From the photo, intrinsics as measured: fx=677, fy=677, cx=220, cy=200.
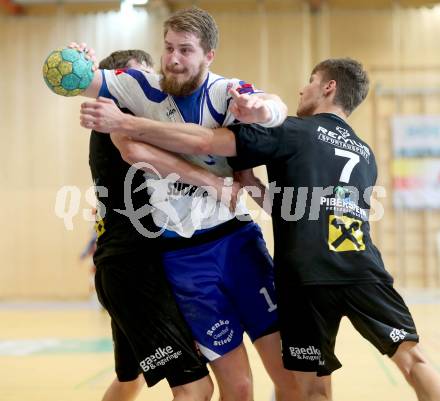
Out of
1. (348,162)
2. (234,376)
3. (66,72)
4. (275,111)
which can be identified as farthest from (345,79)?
(234,376)

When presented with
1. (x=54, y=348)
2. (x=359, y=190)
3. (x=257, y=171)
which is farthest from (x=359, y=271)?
(x=257, y=171)

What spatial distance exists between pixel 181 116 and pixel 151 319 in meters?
1.15

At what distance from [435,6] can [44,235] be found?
32.9 feet

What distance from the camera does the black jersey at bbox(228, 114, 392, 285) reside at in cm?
370

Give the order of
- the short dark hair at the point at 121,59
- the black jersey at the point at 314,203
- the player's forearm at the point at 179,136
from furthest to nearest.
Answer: the short dark hair at the point at 121,59, the black jersey at the point at 314,203, the player's forearm at the point at 179,136

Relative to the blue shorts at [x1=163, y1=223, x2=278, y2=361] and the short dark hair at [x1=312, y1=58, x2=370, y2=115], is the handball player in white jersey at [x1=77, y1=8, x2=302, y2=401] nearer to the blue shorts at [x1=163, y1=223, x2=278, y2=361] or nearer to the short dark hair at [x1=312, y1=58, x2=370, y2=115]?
the blue shorts at [x1=163, y1=223, x2=278, y2=361]

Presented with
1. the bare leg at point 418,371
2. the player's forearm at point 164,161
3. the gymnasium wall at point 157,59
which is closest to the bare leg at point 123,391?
the player's forearm at point 164,161

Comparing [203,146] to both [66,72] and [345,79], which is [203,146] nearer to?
[66,72]

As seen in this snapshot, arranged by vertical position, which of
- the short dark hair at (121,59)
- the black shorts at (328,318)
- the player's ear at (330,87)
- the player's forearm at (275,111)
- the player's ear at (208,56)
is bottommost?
the black shorts at (328,318)

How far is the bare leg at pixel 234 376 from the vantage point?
3.86 m

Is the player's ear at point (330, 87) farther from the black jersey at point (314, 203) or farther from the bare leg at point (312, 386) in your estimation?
the bare leg at point (312, 386)

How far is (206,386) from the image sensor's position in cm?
379

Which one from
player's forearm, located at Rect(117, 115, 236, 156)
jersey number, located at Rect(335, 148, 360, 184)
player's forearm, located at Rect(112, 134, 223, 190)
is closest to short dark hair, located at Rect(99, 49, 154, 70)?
player's forearm, located at Rect(112, 134, 223, 190)

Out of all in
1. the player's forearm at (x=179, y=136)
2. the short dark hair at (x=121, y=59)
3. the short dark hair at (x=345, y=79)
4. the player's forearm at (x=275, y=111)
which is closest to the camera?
the player's forearm at (x=275, y=111)
